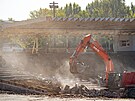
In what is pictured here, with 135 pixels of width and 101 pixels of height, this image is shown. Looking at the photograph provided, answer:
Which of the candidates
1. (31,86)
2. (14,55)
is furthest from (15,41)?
(31,86)

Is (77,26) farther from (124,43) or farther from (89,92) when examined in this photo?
(89,92)

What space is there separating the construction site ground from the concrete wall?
1.93 metres

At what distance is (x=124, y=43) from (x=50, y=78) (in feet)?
51.7

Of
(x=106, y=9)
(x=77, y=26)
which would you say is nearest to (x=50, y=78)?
(x=77, y=26)

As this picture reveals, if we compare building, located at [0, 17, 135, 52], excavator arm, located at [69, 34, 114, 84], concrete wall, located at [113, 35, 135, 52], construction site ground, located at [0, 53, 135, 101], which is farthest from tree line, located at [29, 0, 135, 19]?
excavator arm, located at [69, 34, 114, 84]

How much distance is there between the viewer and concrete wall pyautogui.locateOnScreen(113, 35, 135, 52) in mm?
39500

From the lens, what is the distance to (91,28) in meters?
34.2

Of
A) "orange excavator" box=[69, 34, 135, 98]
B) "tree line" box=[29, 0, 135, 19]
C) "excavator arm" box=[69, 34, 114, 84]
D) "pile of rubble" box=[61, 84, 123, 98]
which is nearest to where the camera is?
"orange excavator" box=[69, 34, 135, 98]

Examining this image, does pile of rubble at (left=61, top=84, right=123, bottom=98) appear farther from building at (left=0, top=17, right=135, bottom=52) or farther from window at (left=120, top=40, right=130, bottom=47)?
window at (left=120, top=40, right=130, bottom=47)

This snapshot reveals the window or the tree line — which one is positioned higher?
the tree line

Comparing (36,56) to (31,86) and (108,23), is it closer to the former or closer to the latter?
(108,23)

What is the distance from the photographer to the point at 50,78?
85.9 feet

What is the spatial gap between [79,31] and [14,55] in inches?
270

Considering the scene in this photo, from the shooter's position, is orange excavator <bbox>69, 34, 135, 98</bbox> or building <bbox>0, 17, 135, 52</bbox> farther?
building <bbox>0, 17, 135, 52</bbox>
